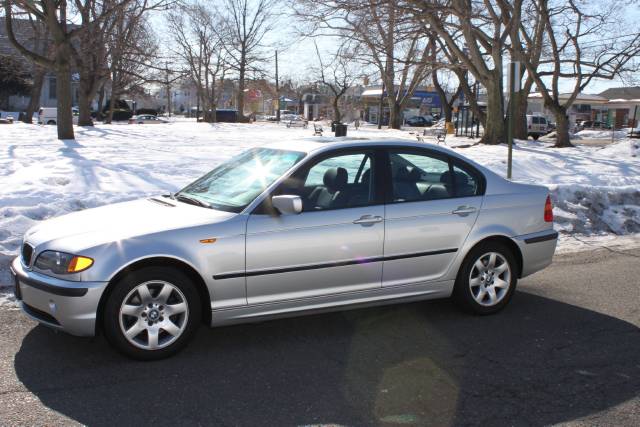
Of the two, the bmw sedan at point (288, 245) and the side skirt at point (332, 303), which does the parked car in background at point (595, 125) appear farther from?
the side skirt at point (332, 303)

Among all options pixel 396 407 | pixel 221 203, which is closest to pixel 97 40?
pixel 221 203

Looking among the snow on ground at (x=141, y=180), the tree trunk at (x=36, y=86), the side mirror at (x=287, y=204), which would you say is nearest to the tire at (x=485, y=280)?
the snow on ground at (x=141, y=180)

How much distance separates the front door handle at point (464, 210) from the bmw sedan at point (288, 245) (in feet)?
0.04

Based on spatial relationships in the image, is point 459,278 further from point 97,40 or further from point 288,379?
point 97,40

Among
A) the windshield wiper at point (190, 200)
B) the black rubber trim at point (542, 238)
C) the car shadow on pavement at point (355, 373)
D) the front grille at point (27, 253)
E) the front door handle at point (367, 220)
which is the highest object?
the windshield wiper at point (190, 200)

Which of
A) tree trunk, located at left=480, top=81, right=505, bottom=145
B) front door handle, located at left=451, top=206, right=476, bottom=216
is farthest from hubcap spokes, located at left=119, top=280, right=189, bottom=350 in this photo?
tree trunk, located at left=480, top=81, right=505, bottom=145

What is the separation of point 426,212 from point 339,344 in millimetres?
1309

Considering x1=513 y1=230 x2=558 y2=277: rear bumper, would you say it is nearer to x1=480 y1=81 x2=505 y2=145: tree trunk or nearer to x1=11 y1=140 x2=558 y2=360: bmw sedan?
x1=11 y1=140 x2=558 y2=360: bmw sedan

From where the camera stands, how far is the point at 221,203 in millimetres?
5000

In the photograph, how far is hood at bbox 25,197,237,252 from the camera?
4.41 meters

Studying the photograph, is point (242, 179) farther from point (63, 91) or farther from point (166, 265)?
A: point (63, 91)

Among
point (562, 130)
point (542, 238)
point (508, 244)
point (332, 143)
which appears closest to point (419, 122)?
point (562, 130)

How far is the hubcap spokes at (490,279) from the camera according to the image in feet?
18.5

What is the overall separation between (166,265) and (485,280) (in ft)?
9.11
